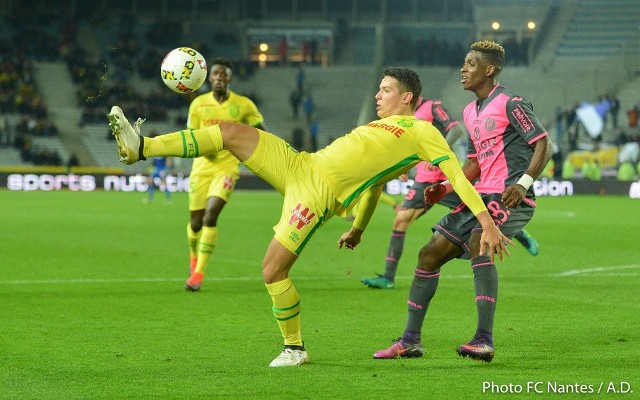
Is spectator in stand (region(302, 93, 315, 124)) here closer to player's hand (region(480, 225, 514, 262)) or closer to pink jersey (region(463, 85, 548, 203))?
pink jersey (region(463, 85, 548, 203))

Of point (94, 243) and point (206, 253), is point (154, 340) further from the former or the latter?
point (94, 243)

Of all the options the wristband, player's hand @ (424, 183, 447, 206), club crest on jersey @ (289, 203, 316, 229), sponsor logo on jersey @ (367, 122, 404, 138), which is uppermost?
sponsor logo on jersey @ (367, 122, 404, 138)

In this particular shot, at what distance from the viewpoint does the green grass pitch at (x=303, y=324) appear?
6.77 metres

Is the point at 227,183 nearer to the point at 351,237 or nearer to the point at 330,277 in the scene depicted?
the point at 330,277

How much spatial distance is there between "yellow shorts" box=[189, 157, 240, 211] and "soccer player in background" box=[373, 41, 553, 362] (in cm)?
500

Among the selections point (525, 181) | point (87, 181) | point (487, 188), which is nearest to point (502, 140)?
point (487, 188)

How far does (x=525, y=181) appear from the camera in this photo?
305 inches

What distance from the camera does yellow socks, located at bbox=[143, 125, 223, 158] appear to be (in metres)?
6.95

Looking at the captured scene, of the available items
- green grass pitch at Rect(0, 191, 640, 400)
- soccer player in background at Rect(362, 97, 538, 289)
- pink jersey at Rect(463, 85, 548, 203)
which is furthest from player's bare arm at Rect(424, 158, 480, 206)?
soccer player in background at Rect(362, 97, 538, 289)

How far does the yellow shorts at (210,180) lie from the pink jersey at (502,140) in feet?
16.8

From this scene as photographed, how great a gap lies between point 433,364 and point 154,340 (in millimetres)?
2240

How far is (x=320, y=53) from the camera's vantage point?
5416 cm

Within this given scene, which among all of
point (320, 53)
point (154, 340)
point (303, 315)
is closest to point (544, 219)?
point (303, 315)

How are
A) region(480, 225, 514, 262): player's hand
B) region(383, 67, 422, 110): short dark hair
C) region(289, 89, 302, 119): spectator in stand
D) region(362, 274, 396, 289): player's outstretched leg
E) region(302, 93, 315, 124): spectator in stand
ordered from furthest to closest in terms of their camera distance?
region(289, 89, 302, 119): spectator in stand → region(302, 93, 315, 124): spectator in stand → region(362, 274, 396, 289): player's outstretched leg → region(383, 67, 422, 110): short dark hair → region(480, 225, 514, 262): player's hand
